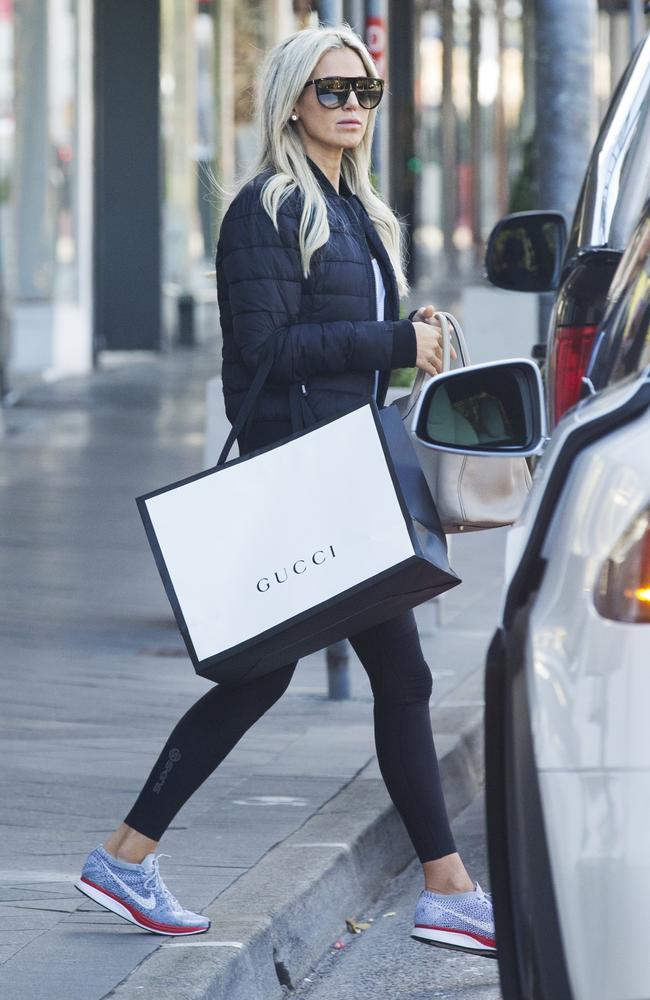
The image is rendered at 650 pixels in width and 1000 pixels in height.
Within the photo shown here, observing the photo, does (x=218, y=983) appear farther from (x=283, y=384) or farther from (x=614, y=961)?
(x=614, y=961)

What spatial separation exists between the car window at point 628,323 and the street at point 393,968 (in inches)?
55.0

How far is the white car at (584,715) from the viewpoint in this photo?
2.37 meters

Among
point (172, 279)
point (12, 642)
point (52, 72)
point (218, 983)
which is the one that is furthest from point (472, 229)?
point (218, 983)

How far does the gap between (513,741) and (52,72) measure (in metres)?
16.9

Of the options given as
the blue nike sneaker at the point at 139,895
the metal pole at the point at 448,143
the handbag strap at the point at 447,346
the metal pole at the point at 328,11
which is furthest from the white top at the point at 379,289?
the metal pole at the point at 448,143

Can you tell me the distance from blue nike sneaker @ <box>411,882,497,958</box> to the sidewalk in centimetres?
29

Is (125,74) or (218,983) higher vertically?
(125,74)

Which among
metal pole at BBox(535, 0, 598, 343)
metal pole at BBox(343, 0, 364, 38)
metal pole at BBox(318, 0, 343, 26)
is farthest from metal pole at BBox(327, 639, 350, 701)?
metal pole at BBox(343, 0, 364, 38)

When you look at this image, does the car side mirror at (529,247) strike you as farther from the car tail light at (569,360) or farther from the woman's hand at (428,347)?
the woman's hand at (428,347)

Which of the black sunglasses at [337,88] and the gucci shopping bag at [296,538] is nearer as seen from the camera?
the gucci shopping bag at [296,538]

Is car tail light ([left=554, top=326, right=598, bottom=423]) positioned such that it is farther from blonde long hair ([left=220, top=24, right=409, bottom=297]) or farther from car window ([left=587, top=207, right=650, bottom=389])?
car window ([left=587, top=207, right=650, bottom=389])

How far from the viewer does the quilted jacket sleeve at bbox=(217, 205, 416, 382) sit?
386 cm

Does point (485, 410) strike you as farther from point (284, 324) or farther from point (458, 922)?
point (458, 922)

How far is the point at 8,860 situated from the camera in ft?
14.5
